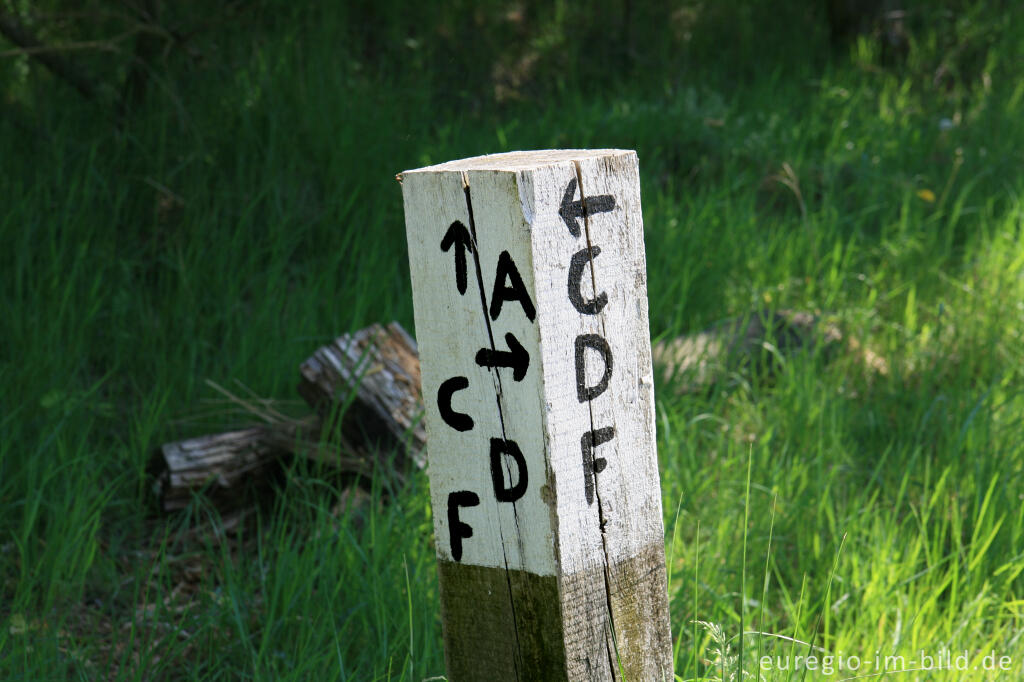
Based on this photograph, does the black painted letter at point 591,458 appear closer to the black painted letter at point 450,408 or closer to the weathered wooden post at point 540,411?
the weathered wooden post at point 540,411

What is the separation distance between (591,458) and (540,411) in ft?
0.38

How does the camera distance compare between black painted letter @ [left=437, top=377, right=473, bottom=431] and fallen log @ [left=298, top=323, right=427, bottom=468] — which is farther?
fallen log @ [left=298, top=323, right=427, bottom=468]

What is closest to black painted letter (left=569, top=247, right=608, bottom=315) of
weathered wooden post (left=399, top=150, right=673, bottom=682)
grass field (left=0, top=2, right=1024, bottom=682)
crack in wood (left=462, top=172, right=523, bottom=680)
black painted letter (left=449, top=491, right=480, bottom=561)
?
weathered wooden post (left=399, top=150, right=673, bottom=682)

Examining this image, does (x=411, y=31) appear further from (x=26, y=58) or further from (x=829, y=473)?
(x=829, y=473)

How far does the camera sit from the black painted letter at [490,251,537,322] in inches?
48.4

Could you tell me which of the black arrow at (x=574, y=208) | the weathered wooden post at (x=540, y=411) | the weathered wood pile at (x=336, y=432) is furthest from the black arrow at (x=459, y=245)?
the weathered wood pile at (x=336, y=432)

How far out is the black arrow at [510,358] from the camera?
4.11 ft

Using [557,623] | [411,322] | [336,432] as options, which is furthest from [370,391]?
[557,623]

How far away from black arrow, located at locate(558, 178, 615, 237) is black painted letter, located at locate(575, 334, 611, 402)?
15 cm

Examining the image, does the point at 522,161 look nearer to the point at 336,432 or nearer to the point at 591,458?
the point at 591,458

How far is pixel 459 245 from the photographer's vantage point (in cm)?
127

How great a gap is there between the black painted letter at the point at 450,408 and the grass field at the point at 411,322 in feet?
1.46

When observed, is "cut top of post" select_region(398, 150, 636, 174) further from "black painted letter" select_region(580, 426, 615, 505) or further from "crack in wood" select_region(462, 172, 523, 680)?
"black painted letter" select_region(580, 426, 615, 505)

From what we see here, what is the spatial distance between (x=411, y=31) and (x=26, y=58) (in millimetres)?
2331
